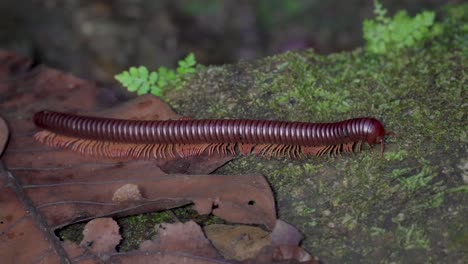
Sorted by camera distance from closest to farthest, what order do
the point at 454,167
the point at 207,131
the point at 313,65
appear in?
1. the point at 454,167
2. the point at 207,131
3. the point at 313,65

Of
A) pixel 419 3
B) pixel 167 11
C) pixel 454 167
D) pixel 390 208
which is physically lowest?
pixel 390 208

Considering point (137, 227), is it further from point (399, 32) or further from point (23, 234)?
point (399, 32)

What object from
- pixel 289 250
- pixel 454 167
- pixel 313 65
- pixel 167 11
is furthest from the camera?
pixel 167 11

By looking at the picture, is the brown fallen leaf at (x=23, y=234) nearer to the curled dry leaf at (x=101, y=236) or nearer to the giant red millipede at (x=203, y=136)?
the curled dry leaf at (x=101, y=236)

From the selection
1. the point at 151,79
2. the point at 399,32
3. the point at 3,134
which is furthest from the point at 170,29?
the point at 3,134

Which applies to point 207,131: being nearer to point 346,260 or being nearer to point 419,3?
point 346,260

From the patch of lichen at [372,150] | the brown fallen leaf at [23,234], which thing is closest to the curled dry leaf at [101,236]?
the brown fallen leaf at [23,234]

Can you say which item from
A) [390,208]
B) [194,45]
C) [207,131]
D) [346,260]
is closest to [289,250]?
[346,260]
